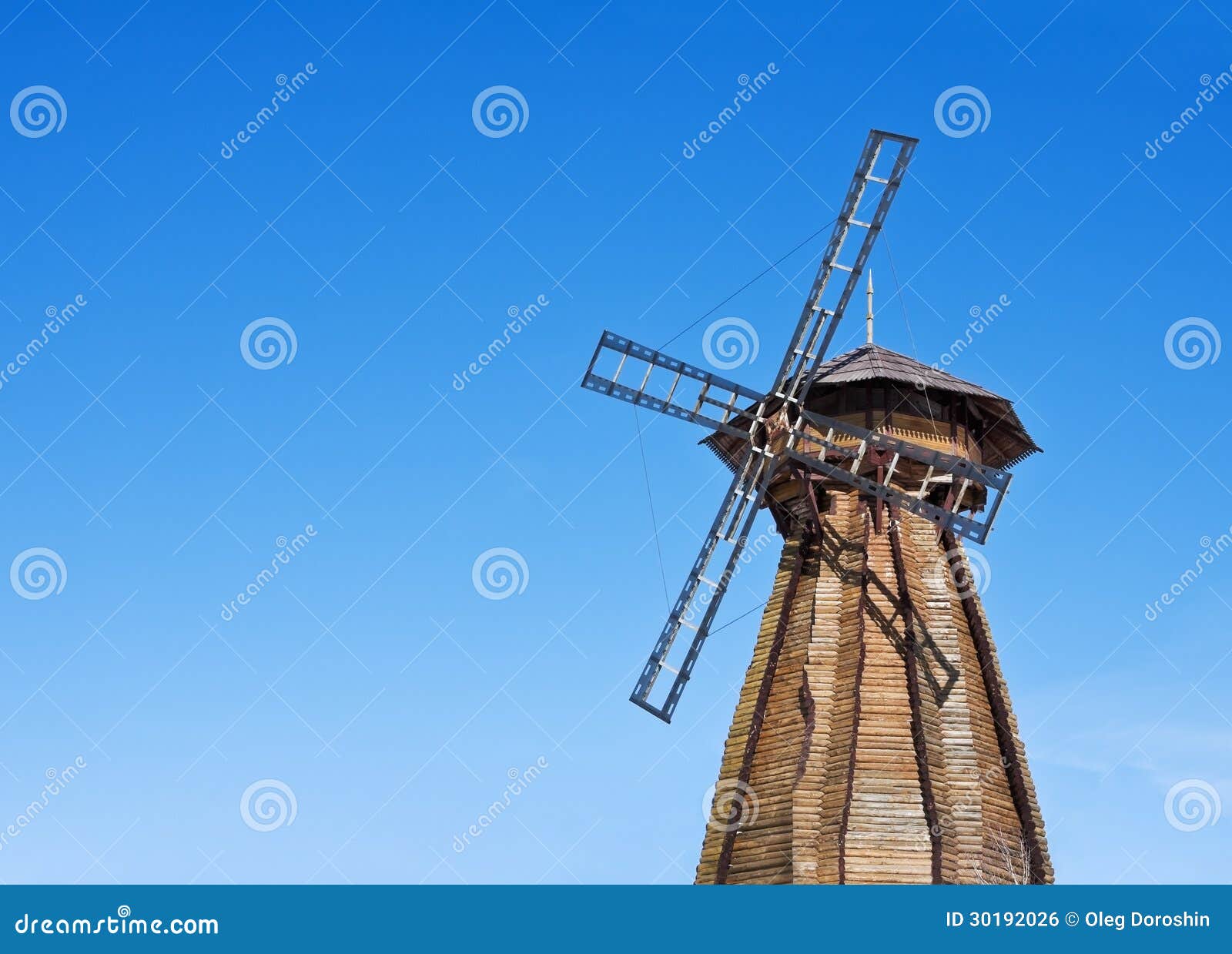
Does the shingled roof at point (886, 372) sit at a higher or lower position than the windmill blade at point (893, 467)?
higher

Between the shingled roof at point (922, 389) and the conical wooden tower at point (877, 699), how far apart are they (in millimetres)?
50

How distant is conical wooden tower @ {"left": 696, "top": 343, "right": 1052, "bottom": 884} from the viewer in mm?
29328

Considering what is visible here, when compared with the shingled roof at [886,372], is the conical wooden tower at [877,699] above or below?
below

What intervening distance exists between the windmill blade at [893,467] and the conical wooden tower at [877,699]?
1.33 ft

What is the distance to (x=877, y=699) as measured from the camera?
30578mm

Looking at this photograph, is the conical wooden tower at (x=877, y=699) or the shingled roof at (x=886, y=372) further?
the shingled roof at (x=886, y=372)

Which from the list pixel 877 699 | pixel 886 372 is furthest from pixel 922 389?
pixel 877 699

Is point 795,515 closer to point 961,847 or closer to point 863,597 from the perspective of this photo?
point 863,597

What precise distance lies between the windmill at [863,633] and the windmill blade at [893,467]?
4cm

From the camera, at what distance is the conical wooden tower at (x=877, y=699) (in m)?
29.3

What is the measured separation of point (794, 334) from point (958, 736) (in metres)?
8.23

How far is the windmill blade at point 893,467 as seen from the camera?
30.6 m

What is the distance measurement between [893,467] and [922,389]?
242 centimetres
